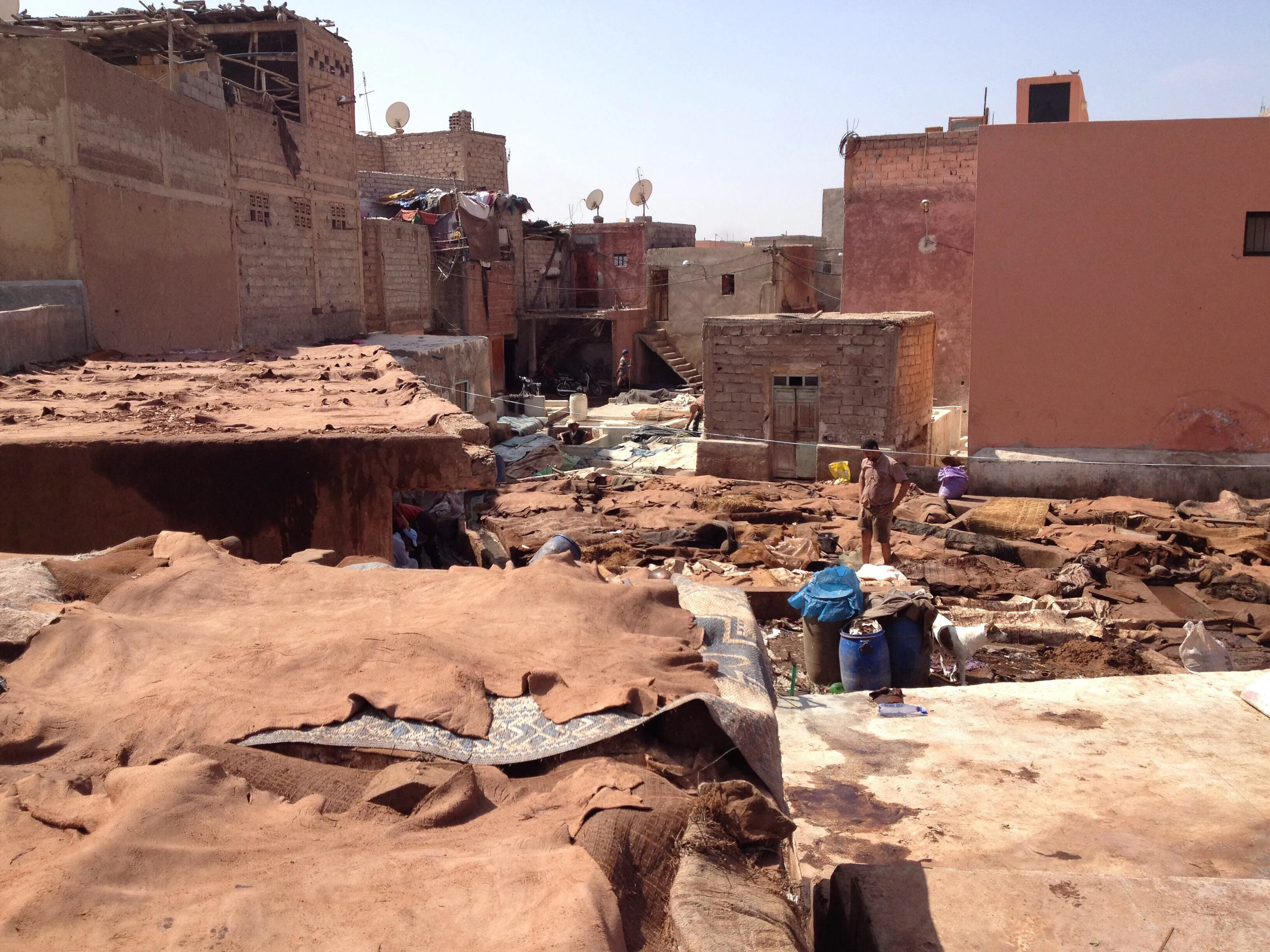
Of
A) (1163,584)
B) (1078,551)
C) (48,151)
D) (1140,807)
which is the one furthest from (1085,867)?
(48,151)

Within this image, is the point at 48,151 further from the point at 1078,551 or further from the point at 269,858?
the point at 1078,551

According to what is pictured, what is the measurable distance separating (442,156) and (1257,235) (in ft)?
88.7

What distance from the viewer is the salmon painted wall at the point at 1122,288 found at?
14.3m

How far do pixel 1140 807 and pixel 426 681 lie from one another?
4.28 metres

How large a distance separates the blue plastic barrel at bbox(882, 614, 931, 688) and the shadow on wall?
370 centimetres

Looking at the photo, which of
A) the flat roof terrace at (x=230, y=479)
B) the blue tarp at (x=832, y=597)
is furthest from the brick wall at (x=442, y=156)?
the flat roof terrace at (x=230, y=479)

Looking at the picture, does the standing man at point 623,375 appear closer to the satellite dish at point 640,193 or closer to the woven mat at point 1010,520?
the satellite dish at point 640,193

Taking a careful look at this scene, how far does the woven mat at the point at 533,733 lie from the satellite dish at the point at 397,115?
119ft

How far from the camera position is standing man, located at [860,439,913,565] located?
35.7ft

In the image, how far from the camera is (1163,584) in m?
10.7

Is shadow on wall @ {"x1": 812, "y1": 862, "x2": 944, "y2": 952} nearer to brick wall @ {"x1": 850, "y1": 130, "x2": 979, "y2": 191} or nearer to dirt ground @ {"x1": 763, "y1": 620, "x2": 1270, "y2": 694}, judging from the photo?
dirt ground @ {"x1": 763, "y1": 620, "x2": 1270, "y2": 694}

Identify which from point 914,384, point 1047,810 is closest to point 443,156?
point 914,384

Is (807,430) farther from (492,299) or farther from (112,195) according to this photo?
(492,299)

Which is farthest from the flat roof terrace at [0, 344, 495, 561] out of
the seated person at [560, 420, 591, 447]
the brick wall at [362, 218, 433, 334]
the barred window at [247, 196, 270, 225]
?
the brick wall at [362, 218, 433, 334]
